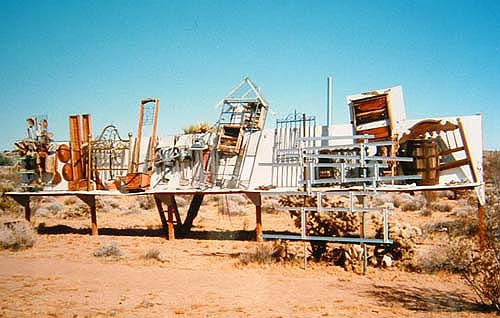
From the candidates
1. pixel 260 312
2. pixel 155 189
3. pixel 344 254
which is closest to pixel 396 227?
pixel 344 254

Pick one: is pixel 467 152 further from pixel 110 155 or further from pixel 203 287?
pixel 110 155

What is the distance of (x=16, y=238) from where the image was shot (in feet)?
45.4

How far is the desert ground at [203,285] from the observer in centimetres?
705

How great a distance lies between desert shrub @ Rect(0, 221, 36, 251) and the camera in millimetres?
13617

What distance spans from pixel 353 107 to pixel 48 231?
12799 millimetres

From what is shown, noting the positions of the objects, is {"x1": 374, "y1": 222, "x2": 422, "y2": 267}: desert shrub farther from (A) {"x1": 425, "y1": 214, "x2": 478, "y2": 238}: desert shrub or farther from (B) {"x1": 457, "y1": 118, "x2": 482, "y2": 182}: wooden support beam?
(A) {"x1": 425, "y1": 214, "x2": 478, "y2": 238}: desert shrub

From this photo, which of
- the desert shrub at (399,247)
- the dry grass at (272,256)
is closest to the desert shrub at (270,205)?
the dry grass at (272,256)

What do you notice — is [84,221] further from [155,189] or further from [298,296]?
[298,296]

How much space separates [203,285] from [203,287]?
173mm

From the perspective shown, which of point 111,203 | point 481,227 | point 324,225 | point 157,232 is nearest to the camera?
point 481,227

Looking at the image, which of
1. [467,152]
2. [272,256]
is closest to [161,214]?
[272,256]

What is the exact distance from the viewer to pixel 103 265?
1122 cm

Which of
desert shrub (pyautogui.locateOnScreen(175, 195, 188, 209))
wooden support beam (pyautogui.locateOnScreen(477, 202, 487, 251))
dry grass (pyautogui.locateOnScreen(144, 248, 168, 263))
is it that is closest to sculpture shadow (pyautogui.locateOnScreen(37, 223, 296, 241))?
dry grass (pyautogui.locateOnScreen(144, 248, 168, 263))

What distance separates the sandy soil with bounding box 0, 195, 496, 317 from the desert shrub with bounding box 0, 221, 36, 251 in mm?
370
